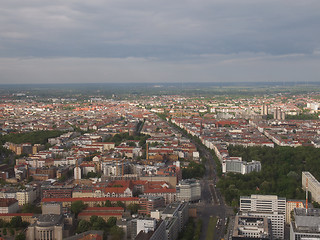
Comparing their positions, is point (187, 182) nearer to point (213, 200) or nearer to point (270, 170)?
point (213, 200)

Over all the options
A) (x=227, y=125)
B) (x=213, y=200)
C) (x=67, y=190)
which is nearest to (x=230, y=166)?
(x=213, y=200)

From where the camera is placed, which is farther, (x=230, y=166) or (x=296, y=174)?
(x=230, y=166)

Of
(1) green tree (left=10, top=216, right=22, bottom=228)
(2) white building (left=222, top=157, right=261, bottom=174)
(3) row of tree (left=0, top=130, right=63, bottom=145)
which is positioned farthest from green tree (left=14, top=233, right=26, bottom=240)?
A: (3) row of tree (left=0, top=130, right=63, bottom=145)

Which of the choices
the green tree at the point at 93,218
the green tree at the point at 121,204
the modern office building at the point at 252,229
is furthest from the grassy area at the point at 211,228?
the green tree at the point at 93,218

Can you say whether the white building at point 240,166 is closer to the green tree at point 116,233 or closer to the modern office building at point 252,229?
the modern office building at point 252,229

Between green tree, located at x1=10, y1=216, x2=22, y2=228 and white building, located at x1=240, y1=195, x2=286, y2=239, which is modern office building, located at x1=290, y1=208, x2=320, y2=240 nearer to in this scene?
white building, located at x1=240, y1=195, x2=286, y2=239

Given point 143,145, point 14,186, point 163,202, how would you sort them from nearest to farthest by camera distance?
point 163,202 → point 14,186 → point 143,145

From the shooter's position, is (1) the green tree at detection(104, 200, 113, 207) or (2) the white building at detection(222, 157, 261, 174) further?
(2) the white building at detection(222, 157, 261, 174)

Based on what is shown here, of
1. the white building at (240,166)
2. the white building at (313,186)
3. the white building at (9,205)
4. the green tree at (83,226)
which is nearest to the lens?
the green tree at (83,226)

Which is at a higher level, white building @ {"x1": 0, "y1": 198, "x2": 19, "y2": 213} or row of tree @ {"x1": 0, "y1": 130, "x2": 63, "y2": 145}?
row of tree @ {"x1": 0, "y1": 130, "x2": 63, "y2": 145}

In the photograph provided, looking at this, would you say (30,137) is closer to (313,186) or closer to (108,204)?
(108,204)

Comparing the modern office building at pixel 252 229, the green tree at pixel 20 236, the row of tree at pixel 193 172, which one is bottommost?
the green tree at pixel 20 236
